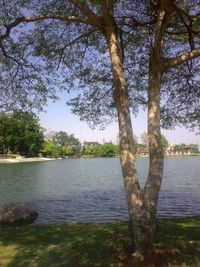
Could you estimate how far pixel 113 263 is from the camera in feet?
29.7

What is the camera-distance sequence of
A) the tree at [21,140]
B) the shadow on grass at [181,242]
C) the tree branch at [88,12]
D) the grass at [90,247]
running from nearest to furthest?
1. the shadow on grass at [181,242]
2. the grass at [90,247]
3. the tree branch at [88,12]
4. the tree at [21,140]

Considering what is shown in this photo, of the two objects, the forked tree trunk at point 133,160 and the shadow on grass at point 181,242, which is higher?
the forked tree trunk at point 133,160

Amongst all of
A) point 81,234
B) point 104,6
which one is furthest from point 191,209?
point 104,6

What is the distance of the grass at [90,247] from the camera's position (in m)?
9.28

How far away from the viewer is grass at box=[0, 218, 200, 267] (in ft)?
30.5

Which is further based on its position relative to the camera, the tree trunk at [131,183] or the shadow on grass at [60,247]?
the shadow on grass at [60,247]

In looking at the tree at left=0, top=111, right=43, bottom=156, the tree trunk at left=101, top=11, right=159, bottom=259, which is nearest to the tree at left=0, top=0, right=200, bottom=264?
the tree trunk at left=101, top=11, right=159, bottom=259

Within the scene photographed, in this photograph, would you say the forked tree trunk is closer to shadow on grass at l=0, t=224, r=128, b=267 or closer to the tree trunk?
the tree trunk

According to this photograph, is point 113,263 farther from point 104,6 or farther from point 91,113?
point 91,113

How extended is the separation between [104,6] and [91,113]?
7026 mm

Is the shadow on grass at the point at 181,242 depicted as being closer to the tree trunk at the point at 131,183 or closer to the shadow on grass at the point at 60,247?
the tree trunk at the point at 131,183

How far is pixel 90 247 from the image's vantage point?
1030 centimetres

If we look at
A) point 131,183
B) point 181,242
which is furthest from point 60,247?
point 181,242

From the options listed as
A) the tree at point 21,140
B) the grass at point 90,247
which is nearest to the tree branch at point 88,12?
the grass at point 90,247
